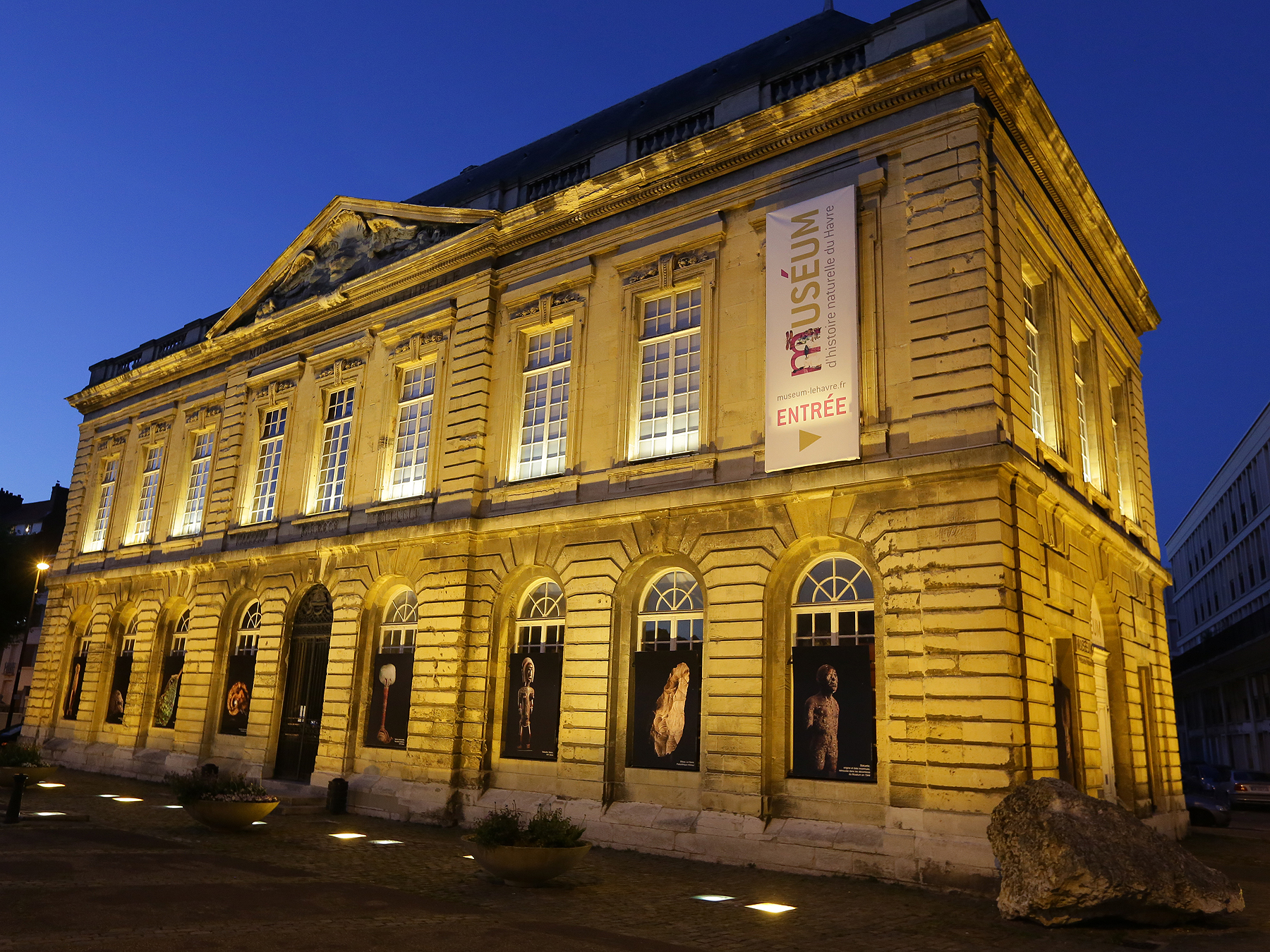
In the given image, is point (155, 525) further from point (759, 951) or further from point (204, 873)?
point (759, 951)

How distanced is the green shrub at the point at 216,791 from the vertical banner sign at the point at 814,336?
28.4 ft

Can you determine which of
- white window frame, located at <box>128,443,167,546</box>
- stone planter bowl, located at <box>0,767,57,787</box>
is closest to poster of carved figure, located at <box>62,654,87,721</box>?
white window frame, located at <box>128,443,167,546</box>

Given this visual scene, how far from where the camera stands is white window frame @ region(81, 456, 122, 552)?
27.5m

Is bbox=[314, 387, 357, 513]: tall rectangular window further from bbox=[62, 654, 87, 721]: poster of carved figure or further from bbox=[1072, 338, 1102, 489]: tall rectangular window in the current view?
bbox=[1072, 338, 1102, 489]: tall rectangular window

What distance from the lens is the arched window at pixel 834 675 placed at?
12227 millimetres

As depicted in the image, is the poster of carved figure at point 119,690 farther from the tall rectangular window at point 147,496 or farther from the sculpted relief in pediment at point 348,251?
the sculpted relief in pediment at point 348,251

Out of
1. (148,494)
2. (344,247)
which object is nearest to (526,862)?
(344,247)

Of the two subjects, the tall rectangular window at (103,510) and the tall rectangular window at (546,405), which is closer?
the tall rectangular window at (546,405)

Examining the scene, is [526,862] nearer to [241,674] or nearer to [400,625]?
[400,625]

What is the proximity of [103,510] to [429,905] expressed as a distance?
23.7 metres

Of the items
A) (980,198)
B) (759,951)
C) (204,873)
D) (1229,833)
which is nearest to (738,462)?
(980,198)

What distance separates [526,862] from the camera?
32.4ft

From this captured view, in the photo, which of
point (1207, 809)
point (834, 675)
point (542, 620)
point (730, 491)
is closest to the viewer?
point (834, 675)

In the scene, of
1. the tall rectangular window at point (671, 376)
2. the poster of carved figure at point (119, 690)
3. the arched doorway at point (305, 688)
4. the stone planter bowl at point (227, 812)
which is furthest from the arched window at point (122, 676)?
the tall rectangular window at point (671, 376)
